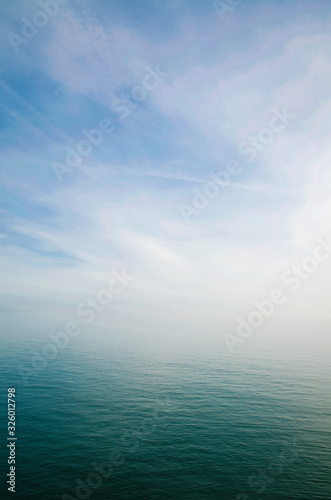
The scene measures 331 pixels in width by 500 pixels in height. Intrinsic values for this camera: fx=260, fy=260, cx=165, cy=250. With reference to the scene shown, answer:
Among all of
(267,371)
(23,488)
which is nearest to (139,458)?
(23,488)

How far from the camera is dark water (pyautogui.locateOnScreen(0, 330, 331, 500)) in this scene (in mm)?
32188

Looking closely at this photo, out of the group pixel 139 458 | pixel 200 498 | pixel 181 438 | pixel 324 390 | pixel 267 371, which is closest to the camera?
pixel 200 498

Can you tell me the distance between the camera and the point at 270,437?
1738 inches

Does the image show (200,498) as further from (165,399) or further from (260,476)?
(165,399)

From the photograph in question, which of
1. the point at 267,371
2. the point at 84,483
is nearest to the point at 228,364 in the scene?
the point at 267,371

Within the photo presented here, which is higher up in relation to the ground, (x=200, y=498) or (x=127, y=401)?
(x=127, y=401)

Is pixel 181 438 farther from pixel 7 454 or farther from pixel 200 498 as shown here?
pixel 7 454

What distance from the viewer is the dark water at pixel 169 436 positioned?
32.2 m

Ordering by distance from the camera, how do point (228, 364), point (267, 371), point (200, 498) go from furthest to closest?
point (228, 364), point (267, 371), point (200, 498)

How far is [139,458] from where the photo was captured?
37312 millimetres

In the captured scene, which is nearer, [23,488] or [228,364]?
[23,488]

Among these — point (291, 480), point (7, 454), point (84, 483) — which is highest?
point (7, 454)

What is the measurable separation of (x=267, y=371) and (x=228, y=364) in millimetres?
14722

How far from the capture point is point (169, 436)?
43562 millimetres
